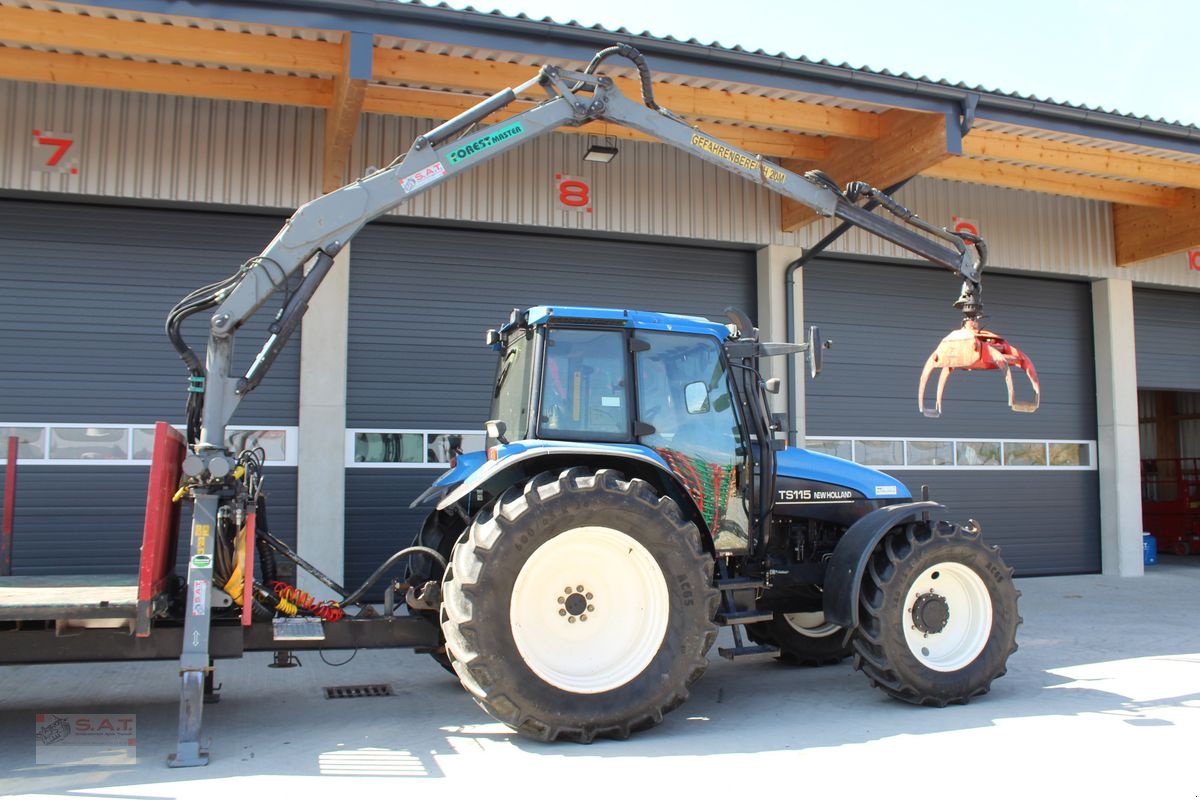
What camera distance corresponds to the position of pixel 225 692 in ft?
21.3

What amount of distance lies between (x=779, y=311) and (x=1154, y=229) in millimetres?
5548

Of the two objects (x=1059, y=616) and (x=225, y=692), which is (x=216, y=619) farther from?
(x=1059, y=616)

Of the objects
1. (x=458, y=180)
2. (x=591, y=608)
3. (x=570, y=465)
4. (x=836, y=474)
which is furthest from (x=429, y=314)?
(x=591, y=608)

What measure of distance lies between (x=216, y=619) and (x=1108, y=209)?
41.8 ft

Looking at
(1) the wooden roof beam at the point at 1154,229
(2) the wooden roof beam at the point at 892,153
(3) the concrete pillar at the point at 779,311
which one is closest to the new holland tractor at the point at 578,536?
(2) the wooden roof beam at the point at 892,153

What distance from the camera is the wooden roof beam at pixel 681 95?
342 inches

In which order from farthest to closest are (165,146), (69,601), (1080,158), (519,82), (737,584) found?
(1080,158), (165,146), (519,82), (737,584), (69,601)

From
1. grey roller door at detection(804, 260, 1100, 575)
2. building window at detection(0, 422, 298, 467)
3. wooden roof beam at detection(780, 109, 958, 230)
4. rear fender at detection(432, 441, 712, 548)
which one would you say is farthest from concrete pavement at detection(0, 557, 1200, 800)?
wooden roof beam at detection(780, 109, 958, 230)

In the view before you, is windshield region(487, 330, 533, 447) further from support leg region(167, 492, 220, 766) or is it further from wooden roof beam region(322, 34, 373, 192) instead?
wooden roof beam region(322, 34, 373, 192)

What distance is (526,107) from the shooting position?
31.9ft

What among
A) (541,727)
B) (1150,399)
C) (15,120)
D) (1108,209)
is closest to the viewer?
(541,727)

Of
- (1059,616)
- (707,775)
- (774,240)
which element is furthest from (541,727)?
(774,240)

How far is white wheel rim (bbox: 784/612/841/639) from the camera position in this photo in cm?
732

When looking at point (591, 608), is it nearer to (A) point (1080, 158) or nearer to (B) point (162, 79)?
(B) point (162, 79)
